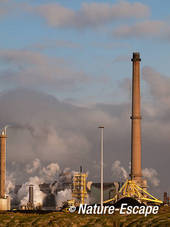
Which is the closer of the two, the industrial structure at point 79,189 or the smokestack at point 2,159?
the smokestack at point 2,159

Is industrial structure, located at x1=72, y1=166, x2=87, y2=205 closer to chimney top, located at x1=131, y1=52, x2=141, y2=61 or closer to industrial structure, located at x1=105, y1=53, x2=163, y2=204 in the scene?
industrial structure, located at x1=105, y1=53, x2=163, y2=204

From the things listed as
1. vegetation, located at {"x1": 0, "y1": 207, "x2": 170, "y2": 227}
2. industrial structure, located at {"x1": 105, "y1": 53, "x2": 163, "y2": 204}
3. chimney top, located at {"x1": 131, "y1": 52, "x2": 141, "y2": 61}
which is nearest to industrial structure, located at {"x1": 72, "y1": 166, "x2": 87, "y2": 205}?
industrial structure, located at {"x1": 105, "y1": 53, "x2": 163, "y2": 204}

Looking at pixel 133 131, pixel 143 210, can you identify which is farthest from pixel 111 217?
pixel 133 131

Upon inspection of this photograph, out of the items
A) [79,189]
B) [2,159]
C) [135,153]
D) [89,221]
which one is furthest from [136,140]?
[89,221]

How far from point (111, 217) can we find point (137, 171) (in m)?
65.7

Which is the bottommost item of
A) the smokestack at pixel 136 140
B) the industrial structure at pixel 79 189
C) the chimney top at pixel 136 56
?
the industrial structure at pixel 79 189

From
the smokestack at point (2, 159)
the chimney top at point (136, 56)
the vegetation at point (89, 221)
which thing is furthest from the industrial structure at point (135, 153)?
the vegetation at point (89, 221)

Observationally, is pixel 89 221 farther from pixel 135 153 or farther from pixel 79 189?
pixel 79 189

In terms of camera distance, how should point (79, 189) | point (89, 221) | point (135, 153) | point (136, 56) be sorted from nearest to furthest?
point (89, 221) < point (135, 153) < point (136, 56) < point (79, 189)

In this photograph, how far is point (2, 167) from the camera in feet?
359

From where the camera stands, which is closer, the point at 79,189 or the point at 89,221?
the point at 89,221

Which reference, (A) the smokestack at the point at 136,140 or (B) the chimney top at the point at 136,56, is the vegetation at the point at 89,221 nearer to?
(A) the smokestack at the point at 136,140

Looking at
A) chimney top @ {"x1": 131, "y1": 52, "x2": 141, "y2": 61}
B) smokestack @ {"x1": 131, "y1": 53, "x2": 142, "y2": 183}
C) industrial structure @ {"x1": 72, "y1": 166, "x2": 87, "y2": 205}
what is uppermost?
chimney top @ {"x1": 131, "y1": 52, "x2": 141, "y2": 61}

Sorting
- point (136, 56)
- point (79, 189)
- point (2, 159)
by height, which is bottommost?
point (79, 189)
